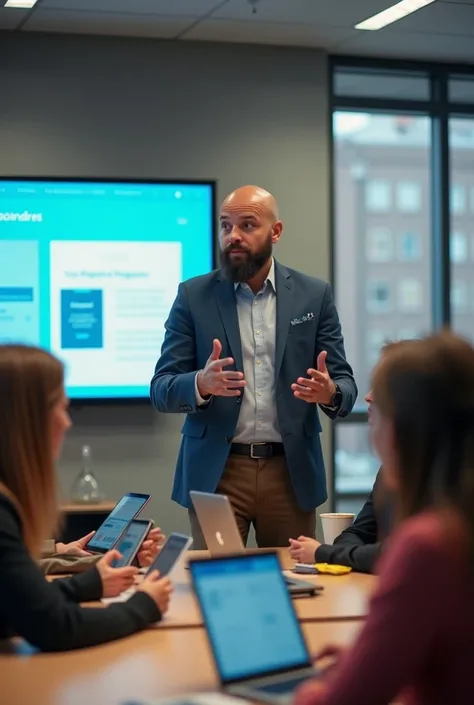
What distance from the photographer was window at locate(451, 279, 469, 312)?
20.5 feet

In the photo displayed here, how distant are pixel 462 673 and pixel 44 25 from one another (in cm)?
444

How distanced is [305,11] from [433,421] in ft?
12.9

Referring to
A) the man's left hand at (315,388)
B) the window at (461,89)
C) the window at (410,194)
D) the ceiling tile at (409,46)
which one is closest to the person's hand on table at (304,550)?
the man's left hand at (315,388)

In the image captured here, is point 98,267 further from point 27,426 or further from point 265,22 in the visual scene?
point 27,426

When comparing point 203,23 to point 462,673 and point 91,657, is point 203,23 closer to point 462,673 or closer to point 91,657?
point 91,657

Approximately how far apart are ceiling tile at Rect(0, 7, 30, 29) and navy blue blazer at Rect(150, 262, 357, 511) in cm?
185

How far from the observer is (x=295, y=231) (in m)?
5.66

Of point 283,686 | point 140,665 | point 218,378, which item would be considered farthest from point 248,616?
point 218,378

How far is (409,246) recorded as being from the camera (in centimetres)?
622

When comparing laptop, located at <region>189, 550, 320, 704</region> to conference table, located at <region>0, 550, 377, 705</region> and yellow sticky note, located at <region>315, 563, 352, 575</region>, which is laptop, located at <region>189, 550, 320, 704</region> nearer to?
conference table, located at <region>0, 550, 377, 705</region>

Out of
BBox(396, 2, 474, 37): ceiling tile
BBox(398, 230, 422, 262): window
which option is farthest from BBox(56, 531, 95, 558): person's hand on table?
BBox(398, 230, 422, 262): window

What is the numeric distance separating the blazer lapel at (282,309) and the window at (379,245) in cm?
233

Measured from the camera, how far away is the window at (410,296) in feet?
20.3

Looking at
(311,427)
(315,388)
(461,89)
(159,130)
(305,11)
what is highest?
(305,11)
